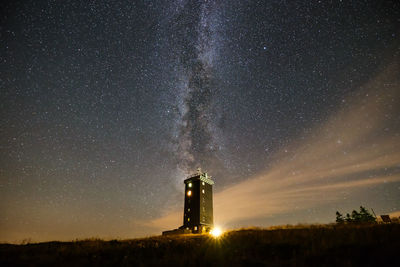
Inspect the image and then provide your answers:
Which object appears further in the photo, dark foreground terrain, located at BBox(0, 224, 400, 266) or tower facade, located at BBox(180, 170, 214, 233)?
tower facade, located at BBox(180, 170, 214, 233)

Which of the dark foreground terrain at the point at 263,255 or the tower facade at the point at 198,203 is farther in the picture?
the tower facade at the point at 198,203

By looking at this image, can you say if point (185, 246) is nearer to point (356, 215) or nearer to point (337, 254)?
point (337, 254)

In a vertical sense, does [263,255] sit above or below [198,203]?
below

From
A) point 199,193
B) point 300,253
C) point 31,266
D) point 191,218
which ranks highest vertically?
point 199,193

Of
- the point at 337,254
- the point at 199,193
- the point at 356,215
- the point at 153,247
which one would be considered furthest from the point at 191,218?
the point at 337,254

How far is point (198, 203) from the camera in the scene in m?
61.8

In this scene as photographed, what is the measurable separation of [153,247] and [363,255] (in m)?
8.37

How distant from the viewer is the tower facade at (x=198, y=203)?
59781 mm

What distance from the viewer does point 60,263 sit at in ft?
25.6

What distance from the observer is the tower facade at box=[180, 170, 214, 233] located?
196 feet

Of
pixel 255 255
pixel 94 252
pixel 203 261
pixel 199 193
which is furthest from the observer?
pixel 199 193

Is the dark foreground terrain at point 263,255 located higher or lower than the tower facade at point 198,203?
lower

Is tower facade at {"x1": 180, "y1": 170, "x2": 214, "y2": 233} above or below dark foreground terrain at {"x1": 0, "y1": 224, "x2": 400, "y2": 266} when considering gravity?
above

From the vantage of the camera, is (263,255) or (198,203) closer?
(263,255)
